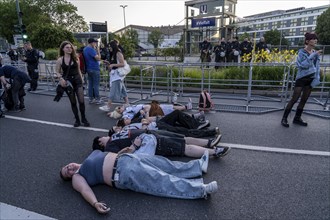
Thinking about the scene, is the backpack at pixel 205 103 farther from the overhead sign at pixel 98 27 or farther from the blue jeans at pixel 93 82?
the overhead sign at pixel 98 27

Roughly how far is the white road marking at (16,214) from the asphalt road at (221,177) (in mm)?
64

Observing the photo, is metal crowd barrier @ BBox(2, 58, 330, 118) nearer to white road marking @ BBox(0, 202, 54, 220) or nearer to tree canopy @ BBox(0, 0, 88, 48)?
white road marking @ BBox(0, 202, 54, 220)

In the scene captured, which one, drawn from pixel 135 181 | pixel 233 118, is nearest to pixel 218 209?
pixel 135 181

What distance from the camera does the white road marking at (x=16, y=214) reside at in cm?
278

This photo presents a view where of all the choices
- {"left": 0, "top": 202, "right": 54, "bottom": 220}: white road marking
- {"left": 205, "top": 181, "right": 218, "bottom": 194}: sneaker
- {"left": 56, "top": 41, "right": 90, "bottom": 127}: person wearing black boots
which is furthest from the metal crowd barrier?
{"left": 0, "top": 202, "right": 54, "bottom": 220}: white road marking

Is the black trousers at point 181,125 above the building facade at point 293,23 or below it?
below

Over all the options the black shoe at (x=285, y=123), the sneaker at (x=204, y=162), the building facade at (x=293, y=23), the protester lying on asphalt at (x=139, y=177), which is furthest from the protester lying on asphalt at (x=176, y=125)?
the building facade at (x=293, y=23)

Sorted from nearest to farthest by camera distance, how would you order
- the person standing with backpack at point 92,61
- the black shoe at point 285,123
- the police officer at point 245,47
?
the black shoe at point 285,123 < the person standing with backpack at point 92,61 < the police officer at point 245,47

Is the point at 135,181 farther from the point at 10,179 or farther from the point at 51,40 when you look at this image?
the point at 51,40

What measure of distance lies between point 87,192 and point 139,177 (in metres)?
0.65

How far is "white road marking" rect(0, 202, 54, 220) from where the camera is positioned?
2.78 meters

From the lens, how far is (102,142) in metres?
4.02

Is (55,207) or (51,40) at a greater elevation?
(51,40)

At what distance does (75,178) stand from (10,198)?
0.87m
